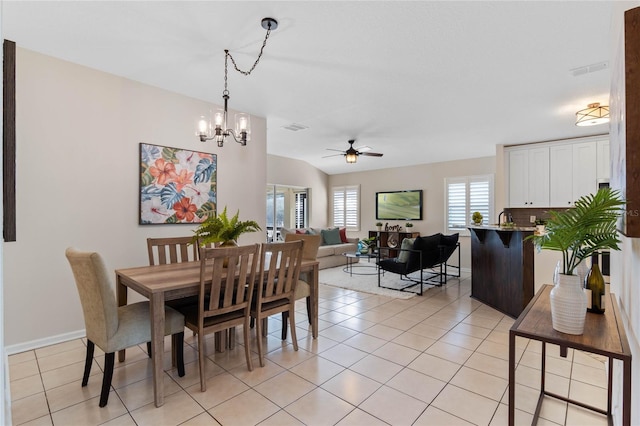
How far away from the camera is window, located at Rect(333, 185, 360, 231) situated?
29.0 feet

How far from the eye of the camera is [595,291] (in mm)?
1805

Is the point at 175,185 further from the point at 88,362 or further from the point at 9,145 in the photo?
the point at 9,145

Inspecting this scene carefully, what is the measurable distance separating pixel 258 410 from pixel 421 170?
655cm

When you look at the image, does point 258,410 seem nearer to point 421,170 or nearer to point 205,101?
point 205,101

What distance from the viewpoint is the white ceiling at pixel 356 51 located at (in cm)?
235

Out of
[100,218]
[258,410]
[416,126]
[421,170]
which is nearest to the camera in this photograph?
[258,410]

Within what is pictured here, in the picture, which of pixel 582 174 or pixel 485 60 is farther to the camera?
pixel 582 174

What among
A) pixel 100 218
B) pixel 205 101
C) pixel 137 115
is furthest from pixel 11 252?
pixel 205 101

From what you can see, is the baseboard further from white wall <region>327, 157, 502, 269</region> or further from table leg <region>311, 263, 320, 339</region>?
white wall <region>327, 157, 502, 269</region>

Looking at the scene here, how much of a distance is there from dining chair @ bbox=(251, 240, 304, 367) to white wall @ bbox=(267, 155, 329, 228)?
16.2 ft

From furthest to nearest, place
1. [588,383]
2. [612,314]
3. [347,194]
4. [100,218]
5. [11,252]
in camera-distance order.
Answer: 1. [347,194]
2. [100,218]
3. [11,252]
4. [588,383]
5. [612,314]

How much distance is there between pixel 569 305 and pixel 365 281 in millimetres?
4424

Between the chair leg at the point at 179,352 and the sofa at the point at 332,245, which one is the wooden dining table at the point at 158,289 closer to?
the chair leg at the point at 179,352

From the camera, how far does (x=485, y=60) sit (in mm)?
2984
